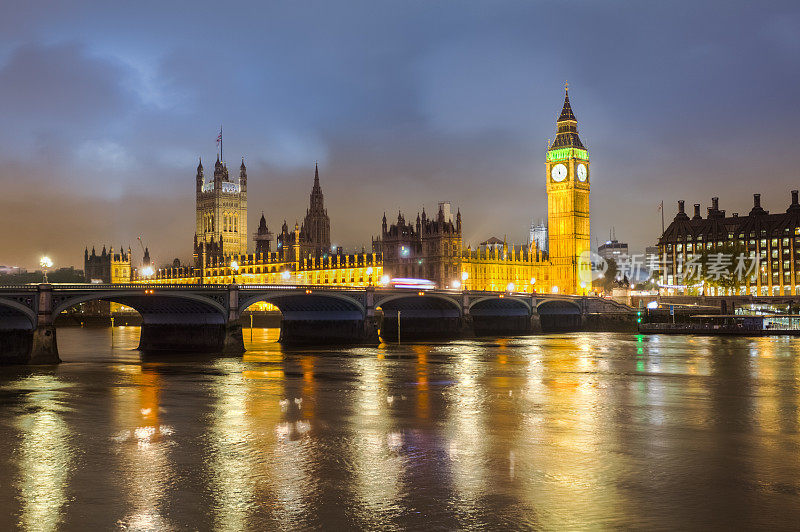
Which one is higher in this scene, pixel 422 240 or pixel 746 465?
pixel 422 240

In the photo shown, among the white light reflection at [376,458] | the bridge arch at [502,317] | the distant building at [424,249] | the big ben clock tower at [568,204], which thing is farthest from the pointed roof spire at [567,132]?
the white light reflection at [376,458]

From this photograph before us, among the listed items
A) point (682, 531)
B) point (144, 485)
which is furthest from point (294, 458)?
point (682, 531)

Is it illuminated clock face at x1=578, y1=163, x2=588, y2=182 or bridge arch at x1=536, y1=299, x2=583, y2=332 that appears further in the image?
illuminated clock face at x1=578, y1=163, x2=588, y2=182

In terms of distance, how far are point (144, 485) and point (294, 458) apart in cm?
510

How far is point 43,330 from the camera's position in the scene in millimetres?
63906

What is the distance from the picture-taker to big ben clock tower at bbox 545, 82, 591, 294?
598 feet

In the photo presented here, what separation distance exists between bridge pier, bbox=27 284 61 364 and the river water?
10811 millimetres

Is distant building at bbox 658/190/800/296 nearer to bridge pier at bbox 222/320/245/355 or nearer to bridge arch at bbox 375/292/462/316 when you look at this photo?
bridge arch at bbox 375/292/462/316

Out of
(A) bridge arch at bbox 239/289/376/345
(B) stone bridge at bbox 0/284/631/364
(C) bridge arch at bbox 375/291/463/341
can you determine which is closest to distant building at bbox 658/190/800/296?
(B) stone bridge at bbox 0/284/631/364

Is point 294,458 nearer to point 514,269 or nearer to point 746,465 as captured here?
point 746,465

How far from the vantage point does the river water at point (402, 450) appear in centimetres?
1928

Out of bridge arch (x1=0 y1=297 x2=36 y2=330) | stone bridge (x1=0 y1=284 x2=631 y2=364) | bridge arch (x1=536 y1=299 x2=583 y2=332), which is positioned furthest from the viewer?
bridge arch (x1=536 y1=299 x2=583 y2=332)

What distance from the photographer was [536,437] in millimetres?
29250

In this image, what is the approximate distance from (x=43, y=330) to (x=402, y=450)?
4645 centimetres
